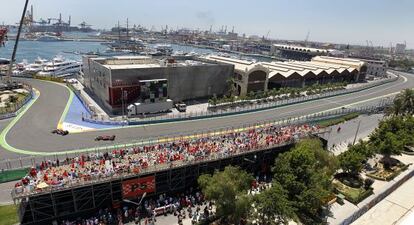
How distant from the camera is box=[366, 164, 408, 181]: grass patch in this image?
53828 millimetres

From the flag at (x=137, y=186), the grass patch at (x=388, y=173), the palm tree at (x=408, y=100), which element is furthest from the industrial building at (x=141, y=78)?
the grass patch at (x=388, y=173)

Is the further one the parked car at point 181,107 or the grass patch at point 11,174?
the parked car at point 181,107

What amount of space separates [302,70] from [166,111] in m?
69.6

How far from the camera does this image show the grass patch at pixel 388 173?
53828 mm

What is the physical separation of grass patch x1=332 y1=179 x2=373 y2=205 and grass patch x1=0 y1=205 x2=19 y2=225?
4582 centimetres

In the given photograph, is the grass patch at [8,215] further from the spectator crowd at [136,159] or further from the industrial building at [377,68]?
the industrial building at [377,68]

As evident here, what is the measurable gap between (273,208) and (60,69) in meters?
114

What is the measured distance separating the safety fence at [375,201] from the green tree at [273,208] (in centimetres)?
1045

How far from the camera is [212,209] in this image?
134 ft

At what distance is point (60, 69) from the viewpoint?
4811 inches

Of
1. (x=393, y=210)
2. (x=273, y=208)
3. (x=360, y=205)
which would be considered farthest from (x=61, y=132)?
(x=393, y=210)

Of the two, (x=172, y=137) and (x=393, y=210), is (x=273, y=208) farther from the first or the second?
(x=172, y=137)

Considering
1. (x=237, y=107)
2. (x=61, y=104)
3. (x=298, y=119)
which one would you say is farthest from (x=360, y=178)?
(x=61, y=104)

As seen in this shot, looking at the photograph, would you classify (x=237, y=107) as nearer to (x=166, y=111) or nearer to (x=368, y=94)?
(x=166, y=111)
